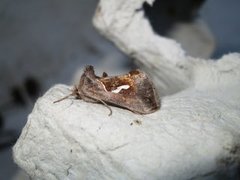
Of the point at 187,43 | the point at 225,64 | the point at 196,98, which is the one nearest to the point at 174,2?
the point at 187,43

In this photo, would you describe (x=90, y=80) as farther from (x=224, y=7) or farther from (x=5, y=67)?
(x=224, y=7)

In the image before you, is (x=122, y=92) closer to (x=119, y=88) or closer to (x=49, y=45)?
(x=119, y=88)

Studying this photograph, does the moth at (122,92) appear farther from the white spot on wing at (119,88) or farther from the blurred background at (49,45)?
the blurred background at (49,45)

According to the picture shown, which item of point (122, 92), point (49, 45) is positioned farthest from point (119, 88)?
point (49, 45)

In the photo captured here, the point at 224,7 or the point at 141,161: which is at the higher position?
the point at 224,7

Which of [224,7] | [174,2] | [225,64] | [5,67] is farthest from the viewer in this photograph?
[224,7]

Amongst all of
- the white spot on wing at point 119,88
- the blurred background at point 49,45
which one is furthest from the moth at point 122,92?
the blurred background at point 49,45
